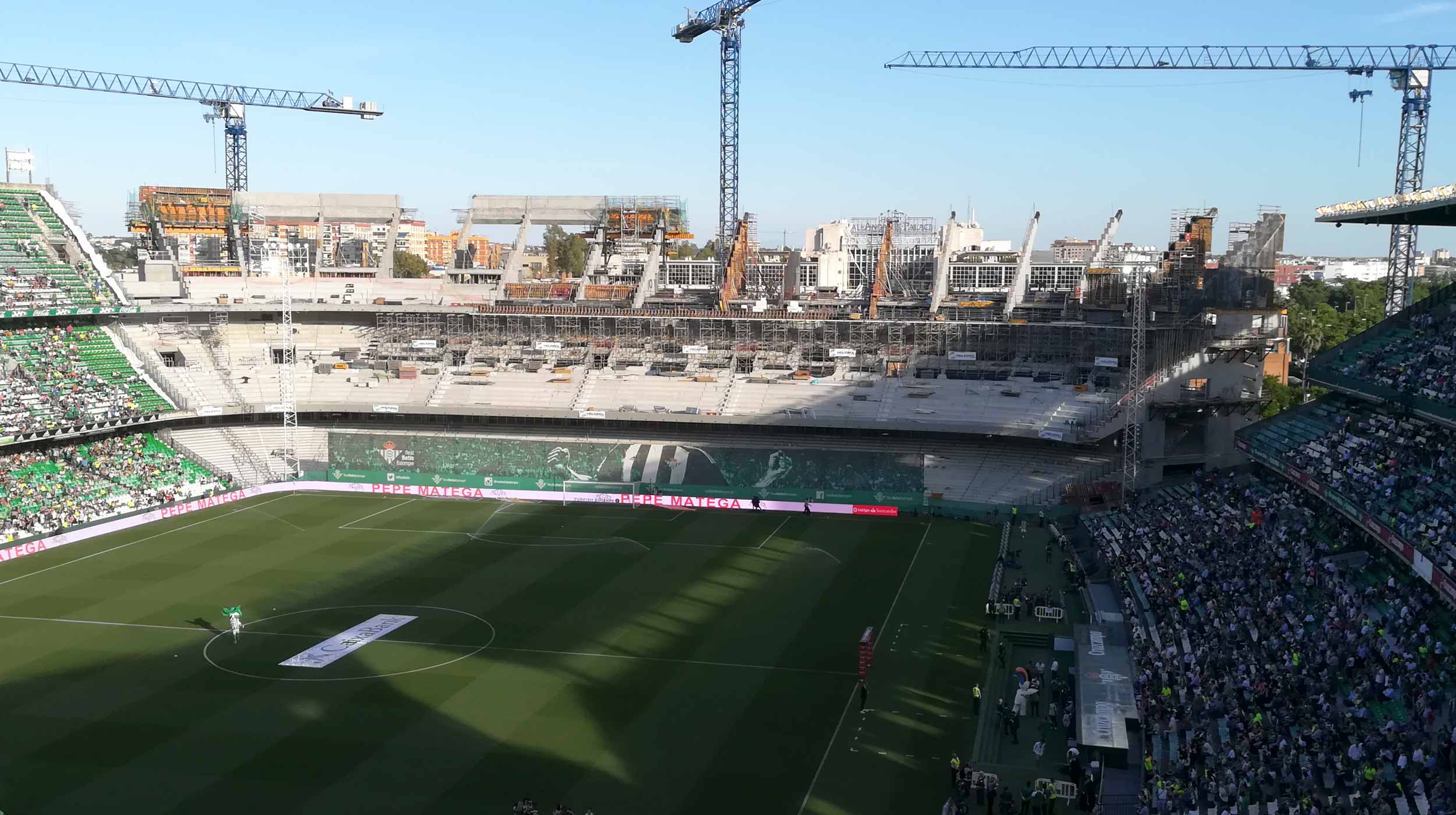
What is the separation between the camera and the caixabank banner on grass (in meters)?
53.8

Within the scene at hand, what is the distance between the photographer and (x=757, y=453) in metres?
57.8

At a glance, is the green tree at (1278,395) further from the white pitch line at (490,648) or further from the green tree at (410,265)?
the green tree at (410,265)

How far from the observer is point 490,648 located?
33375mm

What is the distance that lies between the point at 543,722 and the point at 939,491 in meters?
30.5

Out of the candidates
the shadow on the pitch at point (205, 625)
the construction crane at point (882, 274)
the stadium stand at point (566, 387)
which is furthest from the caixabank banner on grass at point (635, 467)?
the shadow on the pitch at point (205, 625)

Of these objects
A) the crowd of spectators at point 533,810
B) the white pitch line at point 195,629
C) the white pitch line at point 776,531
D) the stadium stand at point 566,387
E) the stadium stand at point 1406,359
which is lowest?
the white pitch line at point 195,629

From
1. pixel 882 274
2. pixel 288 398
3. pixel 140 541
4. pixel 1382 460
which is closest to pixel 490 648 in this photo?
pixel 140 541

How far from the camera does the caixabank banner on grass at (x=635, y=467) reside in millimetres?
53812

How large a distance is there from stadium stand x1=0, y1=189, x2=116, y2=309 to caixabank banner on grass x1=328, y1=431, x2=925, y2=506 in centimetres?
1459

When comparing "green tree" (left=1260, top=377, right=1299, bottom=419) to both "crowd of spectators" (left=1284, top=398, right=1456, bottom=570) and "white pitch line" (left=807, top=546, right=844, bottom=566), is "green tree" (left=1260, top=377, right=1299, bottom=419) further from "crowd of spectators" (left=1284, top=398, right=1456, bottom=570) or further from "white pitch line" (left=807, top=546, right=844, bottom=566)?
"white pitch line" (left=807, top=546, right=844, bottom=566)

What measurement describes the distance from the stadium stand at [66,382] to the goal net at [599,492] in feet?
67.3

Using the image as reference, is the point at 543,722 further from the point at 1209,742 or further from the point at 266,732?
the point at 1209,742

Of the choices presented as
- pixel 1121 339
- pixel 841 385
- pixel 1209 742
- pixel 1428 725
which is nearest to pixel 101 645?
pixel 1209 742

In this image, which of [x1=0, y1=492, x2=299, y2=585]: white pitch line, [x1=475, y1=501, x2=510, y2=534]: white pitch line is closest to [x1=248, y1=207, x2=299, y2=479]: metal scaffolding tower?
[x1=0, y1=492, x2=299, y2=585]: white pitch line
